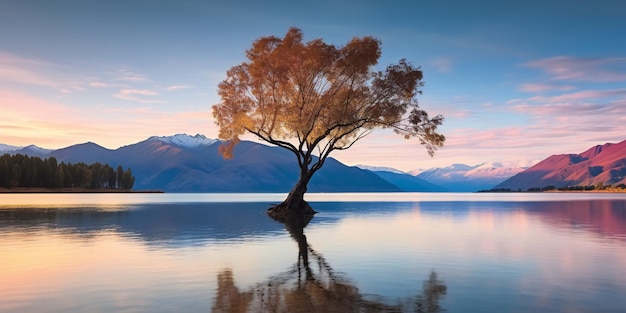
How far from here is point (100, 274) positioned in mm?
22250

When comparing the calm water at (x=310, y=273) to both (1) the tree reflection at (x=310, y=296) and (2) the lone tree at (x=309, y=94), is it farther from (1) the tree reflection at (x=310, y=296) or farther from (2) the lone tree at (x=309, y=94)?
(2) the lone tree at (x=309, y=94)

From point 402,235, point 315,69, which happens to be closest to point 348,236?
point 402,235

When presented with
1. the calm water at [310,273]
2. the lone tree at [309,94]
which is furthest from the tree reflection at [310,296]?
the lone tree at [309,94]

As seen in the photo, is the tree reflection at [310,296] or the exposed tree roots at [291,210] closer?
the tree reflection at [310,296]

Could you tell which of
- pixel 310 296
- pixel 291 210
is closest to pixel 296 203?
pixel 291 210

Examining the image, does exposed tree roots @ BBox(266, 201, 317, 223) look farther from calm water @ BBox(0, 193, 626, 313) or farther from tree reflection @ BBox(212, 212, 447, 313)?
tree reflection @ BBox(212, 212, 447, 313)

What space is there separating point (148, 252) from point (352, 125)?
47.8 metres

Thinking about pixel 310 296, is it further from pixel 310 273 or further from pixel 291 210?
pixel 291 210

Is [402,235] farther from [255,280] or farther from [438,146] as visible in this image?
[438,146]

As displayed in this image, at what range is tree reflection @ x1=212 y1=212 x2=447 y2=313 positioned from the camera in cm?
1574

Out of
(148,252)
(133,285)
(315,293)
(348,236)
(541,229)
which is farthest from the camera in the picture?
(541,229)

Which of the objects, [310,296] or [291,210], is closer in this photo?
[310,296]

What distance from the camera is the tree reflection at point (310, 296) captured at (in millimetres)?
15742

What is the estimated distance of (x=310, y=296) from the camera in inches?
694
